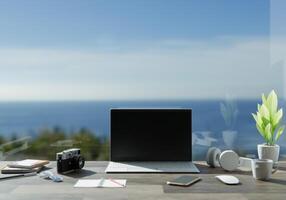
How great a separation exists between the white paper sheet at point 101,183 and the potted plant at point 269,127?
94 centimetres

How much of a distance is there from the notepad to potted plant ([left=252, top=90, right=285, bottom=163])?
3.08ft

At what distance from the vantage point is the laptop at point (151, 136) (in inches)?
103

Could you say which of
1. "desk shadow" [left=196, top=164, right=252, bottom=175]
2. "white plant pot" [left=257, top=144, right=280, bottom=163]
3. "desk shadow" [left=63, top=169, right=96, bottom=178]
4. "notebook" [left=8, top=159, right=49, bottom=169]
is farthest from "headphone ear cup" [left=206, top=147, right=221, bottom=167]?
"notebook" [left=8, top=159, right=49, bottom=169]

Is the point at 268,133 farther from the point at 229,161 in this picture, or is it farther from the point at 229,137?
the point at 229,137

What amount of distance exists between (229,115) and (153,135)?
757 mm

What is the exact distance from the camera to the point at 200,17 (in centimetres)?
315

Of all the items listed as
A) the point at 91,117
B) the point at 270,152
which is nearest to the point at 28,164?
the point at 91,117

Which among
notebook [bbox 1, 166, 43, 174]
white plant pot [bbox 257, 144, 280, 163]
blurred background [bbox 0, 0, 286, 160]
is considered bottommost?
notebook [bbox 1, 166, 43, 174]

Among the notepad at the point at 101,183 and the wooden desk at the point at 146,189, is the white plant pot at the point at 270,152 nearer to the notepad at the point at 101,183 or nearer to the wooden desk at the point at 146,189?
the wooden desk at the point at 146,189

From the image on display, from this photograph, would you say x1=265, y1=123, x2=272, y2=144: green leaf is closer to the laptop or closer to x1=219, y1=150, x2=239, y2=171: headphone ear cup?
x1=219, y1=150, x2=239, y2=171: headphone ear cup

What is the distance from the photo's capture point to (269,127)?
8.43 ft

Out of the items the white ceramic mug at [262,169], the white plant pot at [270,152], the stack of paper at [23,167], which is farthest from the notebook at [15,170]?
the white plant pot at [270,152]

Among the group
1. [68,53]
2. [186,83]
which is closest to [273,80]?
[186,83]

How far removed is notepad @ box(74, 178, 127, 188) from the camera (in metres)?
2.04
